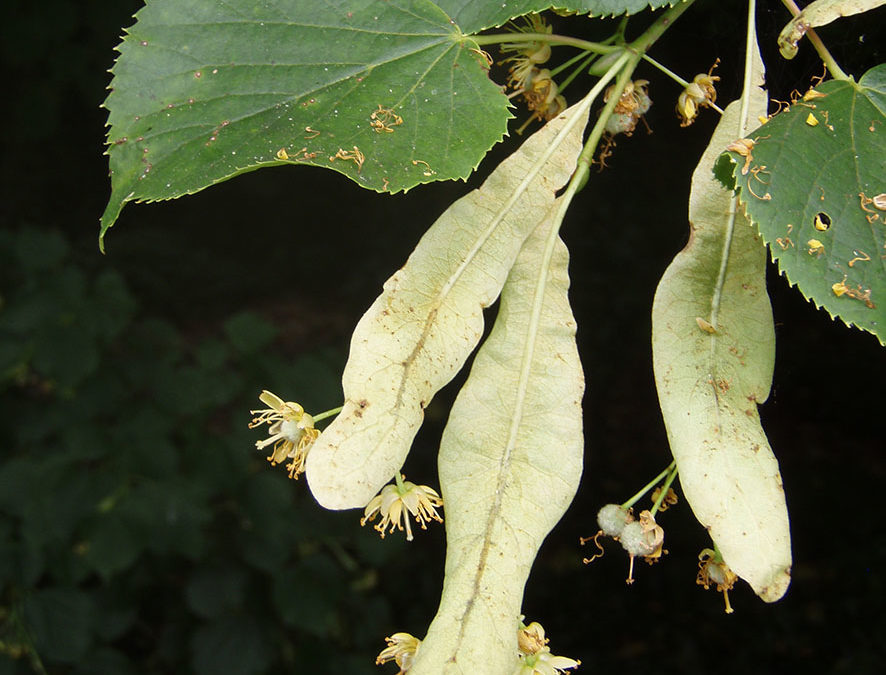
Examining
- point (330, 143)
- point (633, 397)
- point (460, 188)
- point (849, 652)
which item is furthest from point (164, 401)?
point (849, 652)

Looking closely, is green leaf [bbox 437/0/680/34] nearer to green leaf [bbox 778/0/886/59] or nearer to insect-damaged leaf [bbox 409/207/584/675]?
green leaf [bbox 778/0/886/59]

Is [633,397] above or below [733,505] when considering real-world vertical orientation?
below

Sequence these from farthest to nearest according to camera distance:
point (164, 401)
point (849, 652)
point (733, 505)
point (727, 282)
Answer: point (849, 652)
point (164, 401)
point (727, 282)
point (733, 505)

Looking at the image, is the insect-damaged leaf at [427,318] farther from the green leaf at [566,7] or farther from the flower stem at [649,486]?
the flower stem at [649,486]

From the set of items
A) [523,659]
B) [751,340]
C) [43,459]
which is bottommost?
[43,459]

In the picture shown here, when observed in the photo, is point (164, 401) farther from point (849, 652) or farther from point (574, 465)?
point (849, 652)

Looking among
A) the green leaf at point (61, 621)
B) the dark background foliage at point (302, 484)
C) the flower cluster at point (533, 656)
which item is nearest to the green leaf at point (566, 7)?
the dark background foliage at point (302, 484)

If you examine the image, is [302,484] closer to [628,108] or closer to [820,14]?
[628,108]
